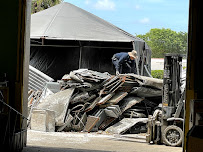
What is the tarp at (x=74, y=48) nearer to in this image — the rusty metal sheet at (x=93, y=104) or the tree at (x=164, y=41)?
the rusty metal sheet at (x=93, y=104)

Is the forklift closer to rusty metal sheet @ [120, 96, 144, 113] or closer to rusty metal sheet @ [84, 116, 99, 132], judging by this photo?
rusty metal sheet @ [84, 116, 99, 132]

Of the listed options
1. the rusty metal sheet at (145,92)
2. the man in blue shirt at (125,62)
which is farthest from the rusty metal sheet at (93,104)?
the man in blue shirt at (125,62)

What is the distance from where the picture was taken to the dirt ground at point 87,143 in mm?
9948

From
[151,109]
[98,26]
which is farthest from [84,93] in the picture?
[98,26]

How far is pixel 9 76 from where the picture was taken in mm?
8977

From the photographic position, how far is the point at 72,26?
2164cm

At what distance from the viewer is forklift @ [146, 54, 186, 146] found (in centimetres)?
1148

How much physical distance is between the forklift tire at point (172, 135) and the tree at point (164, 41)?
69004 millimetres

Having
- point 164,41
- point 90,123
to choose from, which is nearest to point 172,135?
point 90,123

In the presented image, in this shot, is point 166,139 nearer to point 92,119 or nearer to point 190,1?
point 92,119

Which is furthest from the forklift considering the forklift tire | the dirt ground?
the dirt ground

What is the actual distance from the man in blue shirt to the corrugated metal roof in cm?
376

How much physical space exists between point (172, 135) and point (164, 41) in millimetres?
73253

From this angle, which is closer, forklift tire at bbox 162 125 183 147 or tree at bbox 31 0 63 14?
forklift tire at bbox 162 125 183 147
